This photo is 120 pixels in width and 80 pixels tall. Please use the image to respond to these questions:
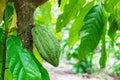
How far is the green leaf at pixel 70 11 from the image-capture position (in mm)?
1128

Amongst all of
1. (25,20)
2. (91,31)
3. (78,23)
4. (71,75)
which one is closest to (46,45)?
(25,20)

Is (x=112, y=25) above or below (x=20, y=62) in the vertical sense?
above

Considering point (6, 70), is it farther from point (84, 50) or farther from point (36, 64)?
point (84, 50)

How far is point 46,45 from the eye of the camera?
0.82 metres

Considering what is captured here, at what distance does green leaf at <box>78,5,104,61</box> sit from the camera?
1083 mm

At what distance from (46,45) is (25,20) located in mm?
86

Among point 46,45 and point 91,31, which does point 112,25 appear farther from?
point 46,45

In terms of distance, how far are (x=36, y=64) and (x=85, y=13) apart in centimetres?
46

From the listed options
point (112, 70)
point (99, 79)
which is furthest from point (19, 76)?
point (112, 70)

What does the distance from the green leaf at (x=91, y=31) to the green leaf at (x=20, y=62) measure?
1.16 ft

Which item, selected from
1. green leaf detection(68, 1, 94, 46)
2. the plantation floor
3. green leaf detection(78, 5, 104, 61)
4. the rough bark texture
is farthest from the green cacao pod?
the plantation floor

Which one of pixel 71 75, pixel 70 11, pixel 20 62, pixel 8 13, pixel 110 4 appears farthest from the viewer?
pixel 71 75

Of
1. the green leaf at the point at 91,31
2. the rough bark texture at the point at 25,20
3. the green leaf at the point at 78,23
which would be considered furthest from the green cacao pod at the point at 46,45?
the green leaf at the point at 78,23

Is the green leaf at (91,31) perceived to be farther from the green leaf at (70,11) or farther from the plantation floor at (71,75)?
the plantation floor at (71,75)
